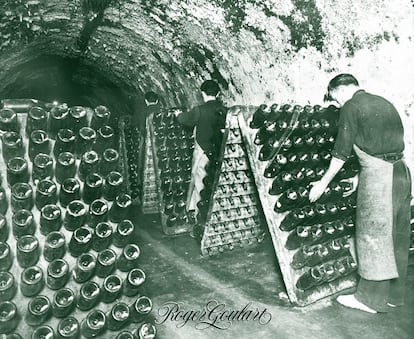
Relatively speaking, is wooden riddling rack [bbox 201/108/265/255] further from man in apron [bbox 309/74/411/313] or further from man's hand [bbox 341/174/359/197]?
man in apron [bbox 309/74/411/313]

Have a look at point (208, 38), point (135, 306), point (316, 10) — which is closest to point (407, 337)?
point (135, 306)

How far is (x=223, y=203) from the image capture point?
3238mm

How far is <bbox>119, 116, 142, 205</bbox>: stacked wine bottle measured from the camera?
5.08 metres

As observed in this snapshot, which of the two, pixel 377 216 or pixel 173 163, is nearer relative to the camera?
pixel 377 216

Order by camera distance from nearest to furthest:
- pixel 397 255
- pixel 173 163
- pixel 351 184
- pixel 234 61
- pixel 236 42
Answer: pixel 397 255, pixel 351 184, pixel 236 42, pixel 173 163, pixel 234 61

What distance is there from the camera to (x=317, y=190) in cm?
246

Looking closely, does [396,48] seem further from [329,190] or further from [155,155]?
[155,155]

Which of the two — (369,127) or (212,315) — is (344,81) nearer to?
(369,127)

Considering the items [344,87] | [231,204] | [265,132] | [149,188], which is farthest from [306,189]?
[149,188]

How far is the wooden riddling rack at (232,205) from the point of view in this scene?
305 cm

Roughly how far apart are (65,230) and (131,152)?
3553mm

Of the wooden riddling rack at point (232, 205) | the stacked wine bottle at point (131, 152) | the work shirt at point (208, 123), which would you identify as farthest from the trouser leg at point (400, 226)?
the stacked wine bottle at point (131, 152)

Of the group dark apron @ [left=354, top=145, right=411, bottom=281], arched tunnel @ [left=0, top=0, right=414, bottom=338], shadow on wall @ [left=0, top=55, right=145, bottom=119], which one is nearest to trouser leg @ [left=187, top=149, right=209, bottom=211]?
arched tunnel @ [left=0, top=0, right=414, bottom=338]

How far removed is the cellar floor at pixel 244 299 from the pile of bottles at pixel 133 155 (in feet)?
5.55
